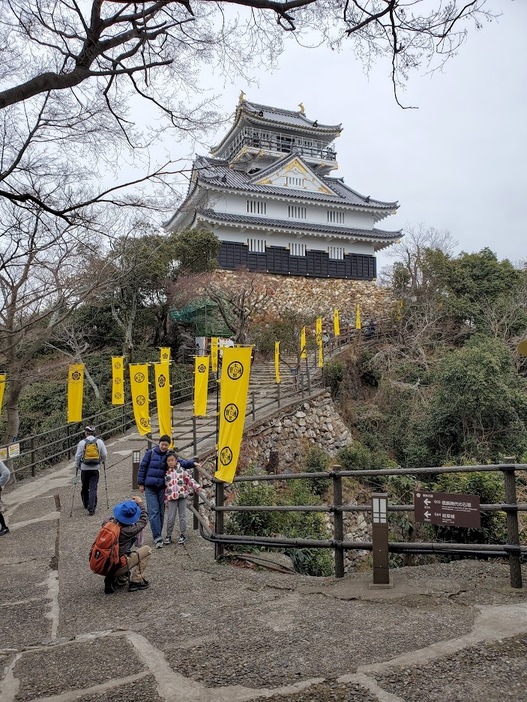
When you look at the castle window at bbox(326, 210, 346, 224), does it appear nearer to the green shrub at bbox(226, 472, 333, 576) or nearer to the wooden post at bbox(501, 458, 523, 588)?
the green shrub at bbox(226, 472, 333, 576)

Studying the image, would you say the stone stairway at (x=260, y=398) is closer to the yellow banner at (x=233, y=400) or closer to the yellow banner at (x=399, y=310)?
the yellow banner at (x=399, y=310)

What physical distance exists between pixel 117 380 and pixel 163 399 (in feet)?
17.3

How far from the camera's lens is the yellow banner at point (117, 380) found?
16.0m

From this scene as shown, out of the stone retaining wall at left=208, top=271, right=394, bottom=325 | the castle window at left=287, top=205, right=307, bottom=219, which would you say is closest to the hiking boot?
the stone retaining wall at left=208, top=271, right=394, bottom=325

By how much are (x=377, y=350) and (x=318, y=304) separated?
6.00 meters

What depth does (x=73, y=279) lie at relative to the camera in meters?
10.1

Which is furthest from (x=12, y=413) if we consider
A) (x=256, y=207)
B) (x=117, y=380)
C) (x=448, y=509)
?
(x=256, y=207)

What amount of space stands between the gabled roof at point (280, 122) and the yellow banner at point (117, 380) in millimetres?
22696

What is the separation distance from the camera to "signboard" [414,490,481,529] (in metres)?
4.42

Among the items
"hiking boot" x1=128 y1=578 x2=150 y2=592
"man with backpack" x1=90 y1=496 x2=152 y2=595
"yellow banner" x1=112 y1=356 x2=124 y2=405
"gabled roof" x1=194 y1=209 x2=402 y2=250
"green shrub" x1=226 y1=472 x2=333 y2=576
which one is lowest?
"green shrub" x1=226 y1=472 x2=333 y2=576

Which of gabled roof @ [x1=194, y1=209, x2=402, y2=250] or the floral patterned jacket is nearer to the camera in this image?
the floral patterned jacket

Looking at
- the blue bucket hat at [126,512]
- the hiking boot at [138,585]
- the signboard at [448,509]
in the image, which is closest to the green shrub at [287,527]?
the hiking boot at [138,585]

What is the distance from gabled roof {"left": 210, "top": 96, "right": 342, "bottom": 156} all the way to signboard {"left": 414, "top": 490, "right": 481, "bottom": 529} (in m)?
33.3

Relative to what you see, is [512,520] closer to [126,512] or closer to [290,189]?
[126,512]
